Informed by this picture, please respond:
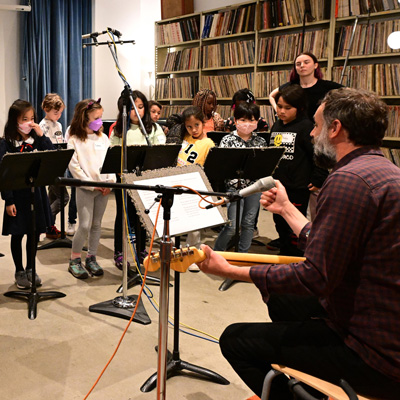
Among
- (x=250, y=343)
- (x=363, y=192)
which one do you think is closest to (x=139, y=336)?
(x=250, y=343)

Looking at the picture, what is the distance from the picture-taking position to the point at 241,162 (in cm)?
307

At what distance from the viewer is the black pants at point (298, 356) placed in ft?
4.27

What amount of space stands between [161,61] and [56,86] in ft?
5.27

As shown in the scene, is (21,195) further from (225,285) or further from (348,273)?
(348,273)

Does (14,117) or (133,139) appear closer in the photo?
(14,117)

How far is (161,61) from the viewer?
718cm

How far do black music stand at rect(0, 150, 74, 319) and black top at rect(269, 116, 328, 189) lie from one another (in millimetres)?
1522

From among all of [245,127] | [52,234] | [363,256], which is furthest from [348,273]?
[52,234]

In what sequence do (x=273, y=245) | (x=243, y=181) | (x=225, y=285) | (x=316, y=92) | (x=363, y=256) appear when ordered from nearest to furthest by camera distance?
1. (x=363, y=256)
2. (x=225, y=285)
3. (x=243, y=181)
4. (x=316, y=92)
5. (x=273, y=245)

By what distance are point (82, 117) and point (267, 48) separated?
126 inches

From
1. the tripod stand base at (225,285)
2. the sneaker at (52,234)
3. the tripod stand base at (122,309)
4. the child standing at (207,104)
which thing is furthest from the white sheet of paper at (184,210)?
the sneaker at (52,234)

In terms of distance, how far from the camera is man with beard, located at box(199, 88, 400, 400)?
124 cm

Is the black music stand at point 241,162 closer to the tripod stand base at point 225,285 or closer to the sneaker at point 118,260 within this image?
the tripod stand base at point 225,285

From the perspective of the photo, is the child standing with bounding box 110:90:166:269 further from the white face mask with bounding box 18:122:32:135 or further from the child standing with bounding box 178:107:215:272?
the white face mask with bounding box 18:122:32:135
